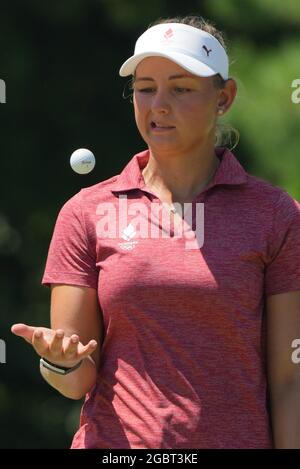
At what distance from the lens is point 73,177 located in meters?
6.02

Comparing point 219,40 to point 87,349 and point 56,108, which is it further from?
point 56,108

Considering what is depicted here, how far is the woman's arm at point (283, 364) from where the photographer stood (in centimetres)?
281

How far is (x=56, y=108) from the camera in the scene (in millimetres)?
6062

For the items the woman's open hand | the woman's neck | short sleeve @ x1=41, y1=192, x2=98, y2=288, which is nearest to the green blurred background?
the woman's neck

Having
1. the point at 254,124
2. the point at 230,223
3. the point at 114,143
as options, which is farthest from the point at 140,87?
the point at 114,143

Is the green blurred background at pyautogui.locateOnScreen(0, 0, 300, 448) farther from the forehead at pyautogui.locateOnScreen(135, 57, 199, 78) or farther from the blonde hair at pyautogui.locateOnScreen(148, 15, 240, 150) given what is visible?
the forehead at pyautogui.locateOnScreen(135, 57, 199, 78)

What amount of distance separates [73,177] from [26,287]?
60 centimetres

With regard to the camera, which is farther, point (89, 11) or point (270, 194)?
point (89, 11)

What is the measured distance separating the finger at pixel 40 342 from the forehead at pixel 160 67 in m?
0.56

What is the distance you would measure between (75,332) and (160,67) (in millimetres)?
539

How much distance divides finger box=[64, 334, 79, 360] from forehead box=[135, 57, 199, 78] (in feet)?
1.80

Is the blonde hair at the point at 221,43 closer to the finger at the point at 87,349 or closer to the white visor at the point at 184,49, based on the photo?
the white visor at the point at 184,49

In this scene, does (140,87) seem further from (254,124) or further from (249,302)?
(254,124)

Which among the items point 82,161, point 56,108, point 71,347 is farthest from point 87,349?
point 56,108
